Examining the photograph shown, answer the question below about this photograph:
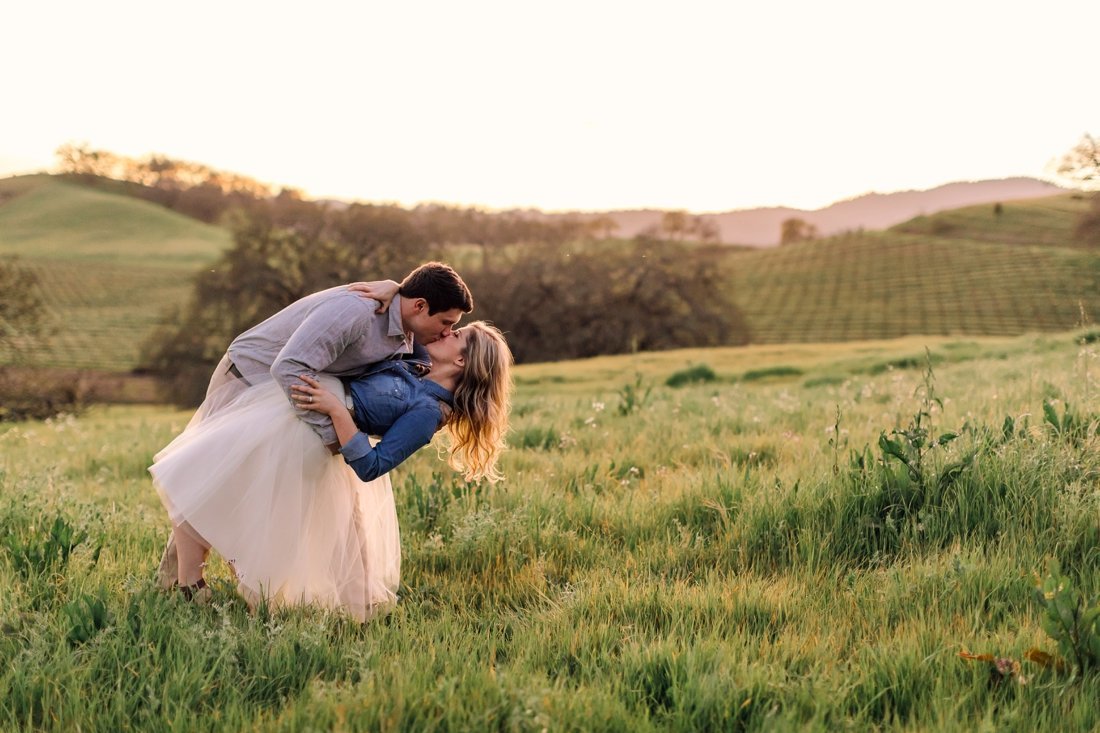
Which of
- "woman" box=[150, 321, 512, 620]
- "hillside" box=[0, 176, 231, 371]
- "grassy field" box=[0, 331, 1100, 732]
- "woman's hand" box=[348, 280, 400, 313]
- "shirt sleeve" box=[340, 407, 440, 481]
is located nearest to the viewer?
"grassy field" box=[0, 331, 1100, 732]

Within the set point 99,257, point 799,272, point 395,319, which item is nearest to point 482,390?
point 395,319

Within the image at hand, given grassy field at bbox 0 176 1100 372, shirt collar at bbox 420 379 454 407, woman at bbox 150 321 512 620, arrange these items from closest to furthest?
woman at bbox 150 321 512 620 < shirt collar at bbox 420 379 454 407 < grassy field at bbox 0 176 1100 372

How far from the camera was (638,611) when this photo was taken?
12.3 ft

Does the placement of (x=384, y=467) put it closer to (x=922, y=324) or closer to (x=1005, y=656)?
(x=1005, y=656)

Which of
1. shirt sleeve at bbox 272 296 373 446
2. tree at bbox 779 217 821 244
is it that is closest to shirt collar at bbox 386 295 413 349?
shirt sleeve at bbox 272 296 373 446

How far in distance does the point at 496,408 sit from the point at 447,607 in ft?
3.70

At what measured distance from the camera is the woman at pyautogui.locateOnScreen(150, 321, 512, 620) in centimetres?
408

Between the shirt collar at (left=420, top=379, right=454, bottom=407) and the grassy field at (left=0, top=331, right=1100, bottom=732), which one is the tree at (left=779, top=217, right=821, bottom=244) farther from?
the shirt collar at (left=420, top=379, right=454, bottom=407)

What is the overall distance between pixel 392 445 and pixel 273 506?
28.4 inches

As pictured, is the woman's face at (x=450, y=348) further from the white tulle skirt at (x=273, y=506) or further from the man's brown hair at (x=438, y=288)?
the white tulle skirt at (x=273, y=506)

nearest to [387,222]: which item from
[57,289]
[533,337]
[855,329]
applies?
[533,337]

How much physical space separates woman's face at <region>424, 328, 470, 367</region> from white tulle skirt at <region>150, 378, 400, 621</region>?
60 centimetres

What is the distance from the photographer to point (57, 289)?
8025cm

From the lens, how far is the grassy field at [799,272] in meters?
63.3
